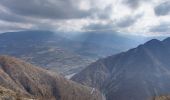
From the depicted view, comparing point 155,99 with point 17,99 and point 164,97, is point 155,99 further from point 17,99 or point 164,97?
point 17,99

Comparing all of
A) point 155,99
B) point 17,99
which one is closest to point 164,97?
point 155,99

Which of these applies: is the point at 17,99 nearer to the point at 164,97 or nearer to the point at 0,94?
the point at 0,94

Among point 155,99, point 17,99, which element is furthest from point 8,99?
point 155,99

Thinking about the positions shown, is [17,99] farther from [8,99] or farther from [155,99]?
[155,99]

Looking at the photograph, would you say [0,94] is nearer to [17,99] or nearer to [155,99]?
[17,99]

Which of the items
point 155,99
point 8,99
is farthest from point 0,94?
point 155,99
